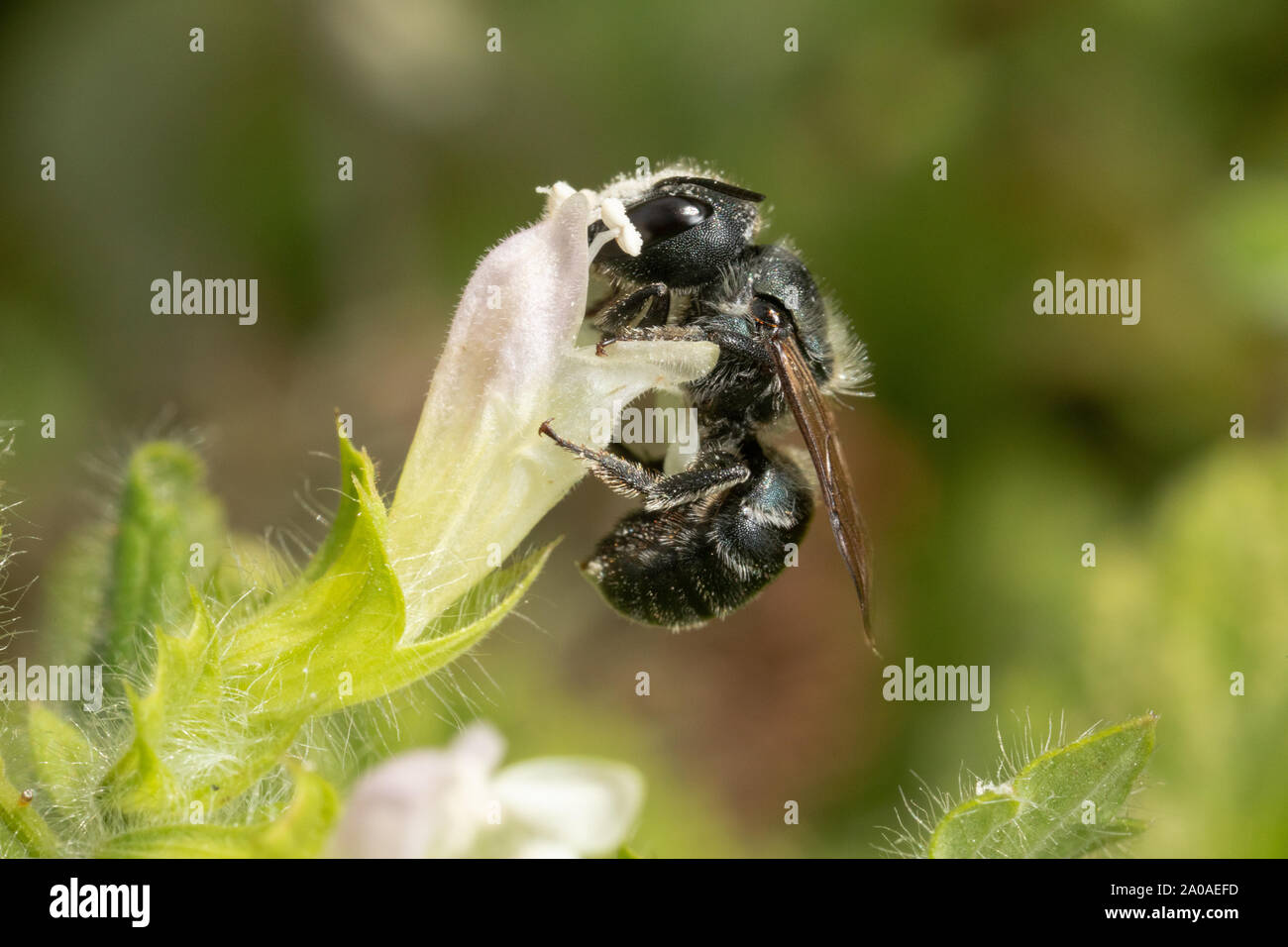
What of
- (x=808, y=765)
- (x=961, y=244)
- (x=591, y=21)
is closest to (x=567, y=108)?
(x=591, y=21)

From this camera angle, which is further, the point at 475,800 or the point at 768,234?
the point at 768,234

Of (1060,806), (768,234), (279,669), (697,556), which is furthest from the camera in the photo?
(768,234)

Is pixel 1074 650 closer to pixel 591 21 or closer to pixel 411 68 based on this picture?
pixel 591 21

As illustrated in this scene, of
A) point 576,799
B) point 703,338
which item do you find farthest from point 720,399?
point 576,799

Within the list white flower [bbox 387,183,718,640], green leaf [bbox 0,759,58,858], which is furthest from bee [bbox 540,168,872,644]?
green leaf [bbox 0,759,58,858]

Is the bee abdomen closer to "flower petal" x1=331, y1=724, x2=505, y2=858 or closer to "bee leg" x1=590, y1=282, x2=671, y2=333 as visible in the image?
"bee leg" x1=590, y1=282, x2=671, y2=333

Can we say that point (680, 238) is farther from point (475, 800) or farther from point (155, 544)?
point (475, 800)

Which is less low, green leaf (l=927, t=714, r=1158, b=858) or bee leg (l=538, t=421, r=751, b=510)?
bee leg (l=538, t=421, r=751, b=510)
